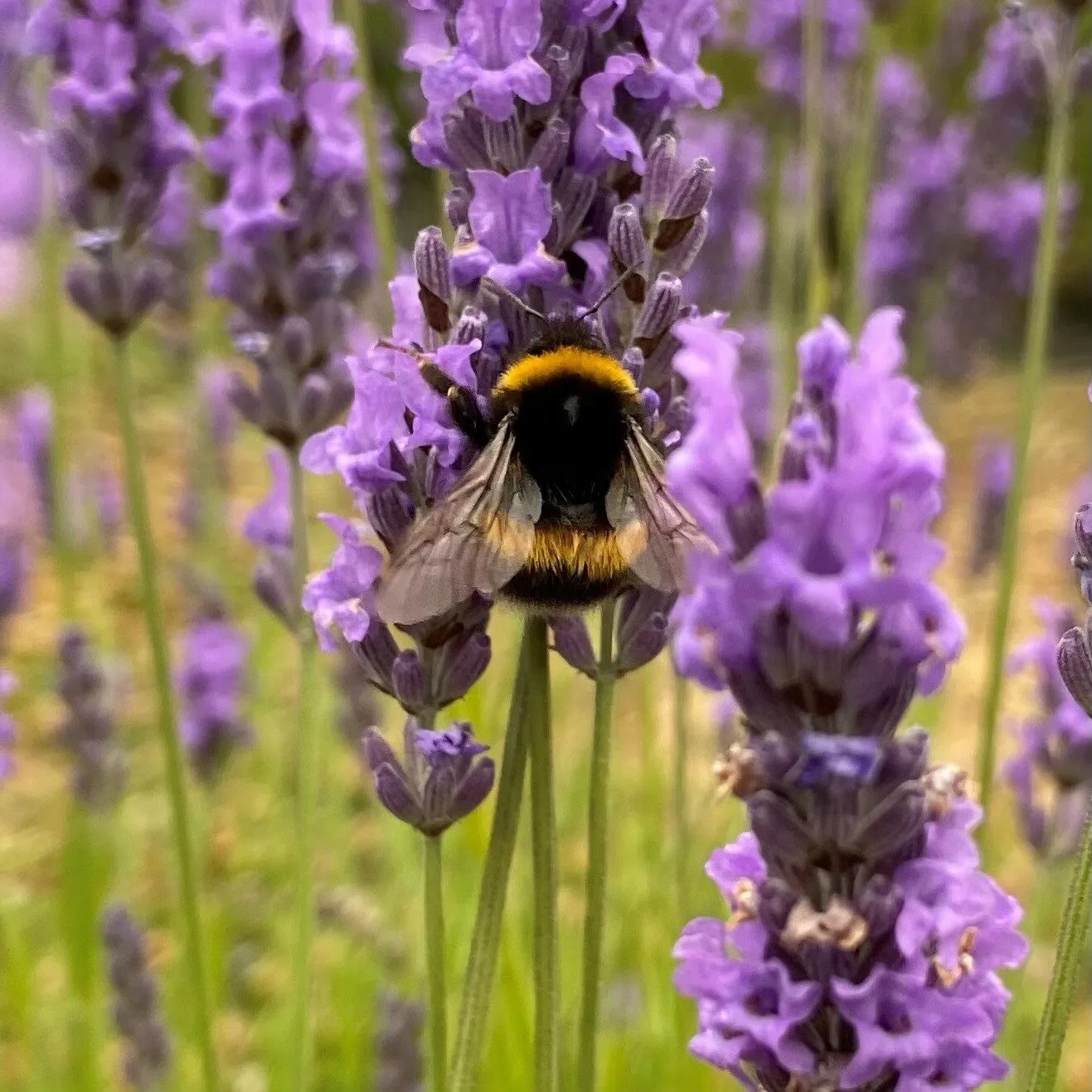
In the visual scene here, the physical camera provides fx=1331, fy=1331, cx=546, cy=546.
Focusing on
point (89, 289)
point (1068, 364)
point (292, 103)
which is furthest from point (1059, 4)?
point (1068, 364)

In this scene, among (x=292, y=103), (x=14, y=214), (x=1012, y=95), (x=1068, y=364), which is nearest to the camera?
(x=292, y=103)

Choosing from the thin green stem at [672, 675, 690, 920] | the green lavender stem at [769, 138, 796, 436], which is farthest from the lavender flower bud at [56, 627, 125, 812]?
the green lavender stem at [769, 138, 796, 436]

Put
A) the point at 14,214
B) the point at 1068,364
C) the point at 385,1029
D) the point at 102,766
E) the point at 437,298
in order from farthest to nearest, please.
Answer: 1. the point at 1068,364
2. the point at 14,214
3. the point at 102,766
4. the point at 385,1029
5. the point at 437,298

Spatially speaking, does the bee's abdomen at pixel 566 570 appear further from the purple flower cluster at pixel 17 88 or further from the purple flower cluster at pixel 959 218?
the purple flower cluster at pixel 959 218

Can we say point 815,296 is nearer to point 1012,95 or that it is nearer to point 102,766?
point 1012,95

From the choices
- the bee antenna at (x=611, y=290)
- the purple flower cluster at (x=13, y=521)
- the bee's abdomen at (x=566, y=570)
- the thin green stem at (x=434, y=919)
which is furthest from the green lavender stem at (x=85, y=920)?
the bee antenna at (x=611, y=290)

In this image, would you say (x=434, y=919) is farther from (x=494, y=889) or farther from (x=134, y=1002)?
(x=134, y=1002)

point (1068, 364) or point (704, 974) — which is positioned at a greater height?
point (1068, 364)
